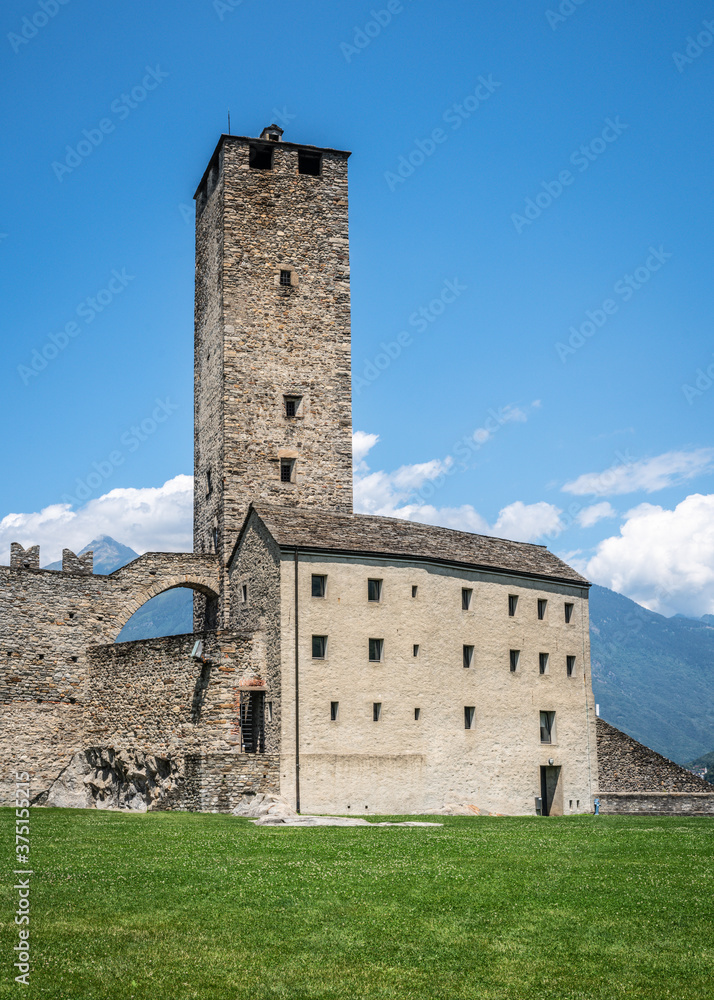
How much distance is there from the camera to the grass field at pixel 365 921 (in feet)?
37.1

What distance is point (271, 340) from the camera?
4544 centimetres

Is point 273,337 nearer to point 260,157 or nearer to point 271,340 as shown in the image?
point 271,340

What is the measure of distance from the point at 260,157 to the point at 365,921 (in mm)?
40485

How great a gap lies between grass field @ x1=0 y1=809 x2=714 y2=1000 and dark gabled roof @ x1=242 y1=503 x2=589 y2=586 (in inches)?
683

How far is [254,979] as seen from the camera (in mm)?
11352

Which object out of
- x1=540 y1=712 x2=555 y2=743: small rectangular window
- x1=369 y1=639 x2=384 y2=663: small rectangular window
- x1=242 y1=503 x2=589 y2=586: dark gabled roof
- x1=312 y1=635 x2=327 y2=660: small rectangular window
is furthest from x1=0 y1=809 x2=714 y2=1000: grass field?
x1=540 y1=712 x2=555 y2=743: small rectangular window

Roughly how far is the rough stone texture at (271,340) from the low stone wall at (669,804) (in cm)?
1717

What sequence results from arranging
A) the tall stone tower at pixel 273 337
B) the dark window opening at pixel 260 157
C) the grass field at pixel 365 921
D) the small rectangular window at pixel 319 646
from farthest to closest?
1. the dark window opening at pixel 260 157
2. the tall stone tower at pixel 273 337
3. the small rectangular window at pixel 319 646
4. the grass field at pixel 365 921

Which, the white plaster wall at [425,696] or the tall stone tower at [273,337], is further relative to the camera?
the tall stone tower at [273,337]

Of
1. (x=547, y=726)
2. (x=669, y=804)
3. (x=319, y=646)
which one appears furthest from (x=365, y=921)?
(x=669, y=804)

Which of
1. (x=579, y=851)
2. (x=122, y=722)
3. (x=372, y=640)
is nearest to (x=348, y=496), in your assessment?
(x=372, y=640)

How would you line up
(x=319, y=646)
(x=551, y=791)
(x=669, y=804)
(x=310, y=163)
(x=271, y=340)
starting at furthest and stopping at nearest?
1. (x=310, y=163)
2. (x=271, y=340)
3. (x=551, y=791)
4. (x=669, y=804)
5. (x=319, y=646)

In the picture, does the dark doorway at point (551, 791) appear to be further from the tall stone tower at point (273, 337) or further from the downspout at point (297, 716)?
the tall stone tower at point (273, 337)

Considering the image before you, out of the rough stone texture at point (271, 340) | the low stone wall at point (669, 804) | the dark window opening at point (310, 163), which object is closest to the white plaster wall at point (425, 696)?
the low stone wall at point (669, 804)
